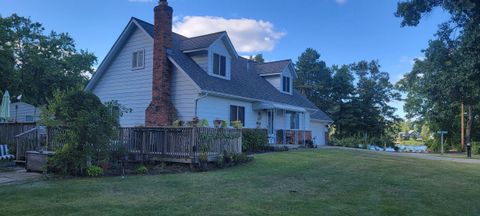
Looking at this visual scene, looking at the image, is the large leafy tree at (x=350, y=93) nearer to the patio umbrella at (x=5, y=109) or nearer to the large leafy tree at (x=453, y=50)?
the large leafy tree at (x=453, y=50)

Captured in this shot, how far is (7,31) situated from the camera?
33.2 m

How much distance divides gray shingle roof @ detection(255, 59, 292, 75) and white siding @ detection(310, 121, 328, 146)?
8.11 metres

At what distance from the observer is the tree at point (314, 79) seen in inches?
1946

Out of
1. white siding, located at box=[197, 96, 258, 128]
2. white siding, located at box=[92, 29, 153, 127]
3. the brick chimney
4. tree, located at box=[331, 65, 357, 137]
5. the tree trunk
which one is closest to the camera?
the brick chimney

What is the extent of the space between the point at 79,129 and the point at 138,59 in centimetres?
1041

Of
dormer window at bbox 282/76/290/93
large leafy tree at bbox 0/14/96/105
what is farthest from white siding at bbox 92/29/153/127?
large leafy tree at bbox 0/14/96/105

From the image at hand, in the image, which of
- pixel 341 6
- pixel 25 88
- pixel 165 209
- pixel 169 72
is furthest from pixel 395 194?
pixel 25 88

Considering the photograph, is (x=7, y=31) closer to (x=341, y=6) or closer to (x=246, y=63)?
(x=246, y=63)

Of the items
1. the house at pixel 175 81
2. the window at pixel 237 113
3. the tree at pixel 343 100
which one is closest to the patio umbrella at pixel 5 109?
the house at pixel 175 81

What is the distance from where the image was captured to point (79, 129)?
9.70 meters

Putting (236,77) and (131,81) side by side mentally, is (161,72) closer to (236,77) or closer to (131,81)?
(131,81)

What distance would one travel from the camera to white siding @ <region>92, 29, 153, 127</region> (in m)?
19.1

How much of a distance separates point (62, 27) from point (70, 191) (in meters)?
37.1

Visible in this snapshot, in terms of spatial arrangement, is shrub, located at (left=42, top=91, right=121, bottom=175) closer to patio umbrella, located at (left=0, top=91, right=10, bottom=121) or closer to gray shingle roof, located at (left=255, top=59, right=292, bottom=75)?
patio umbrella, located at (left=0, top=91, right=10, bottom=121)
